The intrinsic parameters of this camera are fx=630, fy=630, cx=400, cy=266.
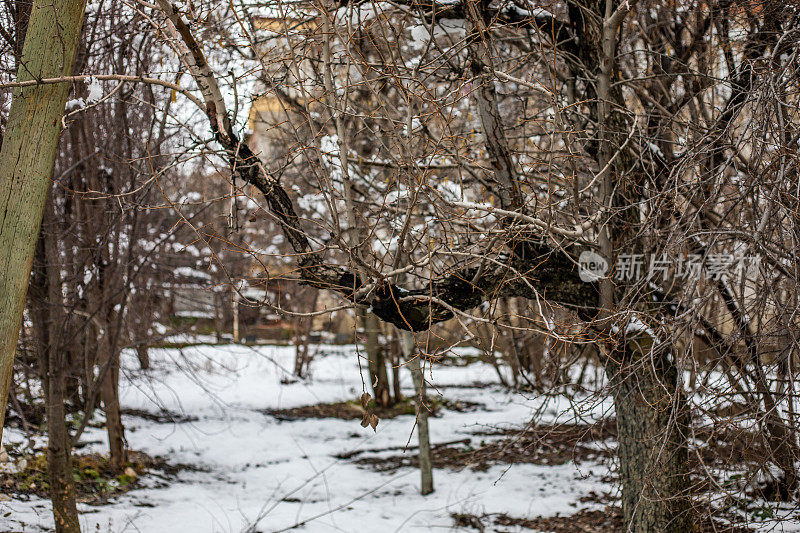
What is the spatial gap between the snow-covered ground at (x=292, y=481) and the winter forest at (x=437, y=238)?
0.06 m

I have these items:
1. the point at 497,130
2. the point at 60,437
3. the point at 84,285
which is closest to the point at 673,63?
the point at 497,130

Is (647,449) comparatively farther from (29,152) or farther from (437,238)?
(29,152)

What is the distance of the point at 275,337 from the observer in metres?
22.0

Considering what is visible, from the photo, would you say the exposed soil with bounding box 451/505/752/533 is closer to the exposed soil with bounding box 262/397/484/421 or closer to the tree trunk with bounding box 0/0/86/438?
the tree trunk with bounding box 0/0/86/438

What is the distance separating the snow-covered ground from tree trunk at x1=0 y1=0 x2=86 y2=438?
1891 millimetres

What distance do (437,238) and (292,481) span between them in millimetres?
5751

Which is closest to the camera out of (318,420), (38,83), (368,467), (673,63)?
(38,83)

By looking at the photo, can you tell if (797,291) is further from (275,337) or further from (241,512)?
(275,337)

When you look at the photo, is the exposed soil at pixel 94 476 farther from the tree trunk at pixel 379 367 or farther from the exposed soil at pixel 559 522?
the tree trunk at pixel 379 367

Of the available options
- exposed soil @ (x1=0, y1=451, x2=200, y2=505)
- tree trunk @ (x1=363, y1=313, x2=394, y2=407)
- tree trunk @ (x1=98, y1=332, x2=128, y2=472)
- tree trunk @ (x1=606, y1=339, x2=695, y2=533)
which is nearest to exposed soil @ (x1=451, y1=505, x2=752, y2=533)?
tree trunk @ (x1=606, y1=339, x2=695, y2=533)

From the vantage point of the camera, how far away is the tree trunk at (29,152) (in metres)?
2.90

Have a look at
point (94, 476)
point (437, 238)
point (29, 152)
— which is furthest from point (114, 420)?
point (437, 238)

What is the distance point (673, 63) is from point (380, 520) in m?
5.38

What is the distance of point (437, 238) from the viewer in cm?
351
